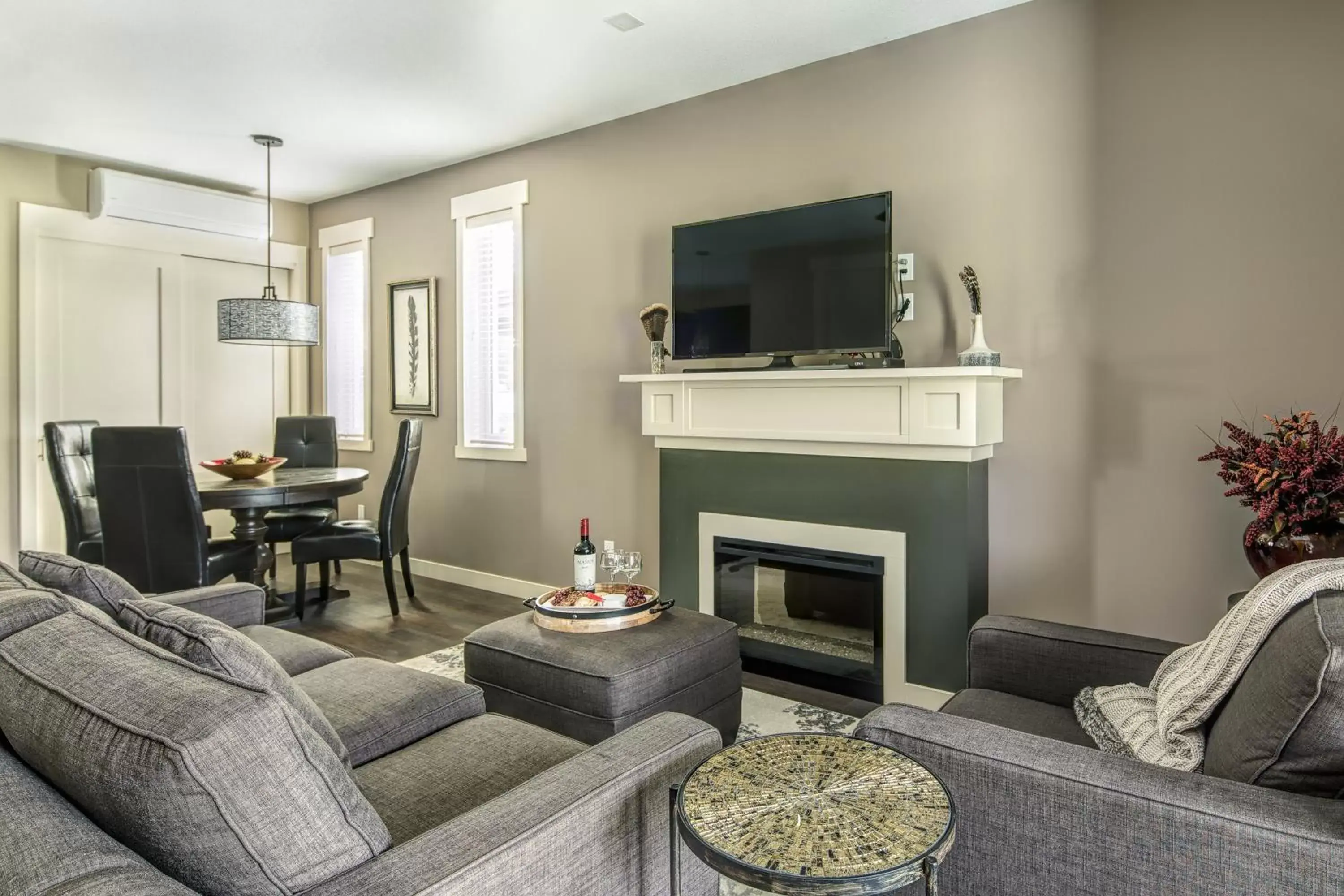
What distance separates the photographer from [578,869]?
1.13m

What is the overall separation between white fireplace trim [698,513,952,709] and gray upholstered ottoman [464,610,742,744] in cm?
77

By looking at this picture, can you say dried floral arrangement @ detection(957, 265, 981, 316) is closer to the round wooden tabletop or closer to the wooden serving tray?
the wooden serving tray

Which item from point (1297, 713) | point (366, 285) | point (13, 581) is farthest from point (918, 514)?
point (366, 285)

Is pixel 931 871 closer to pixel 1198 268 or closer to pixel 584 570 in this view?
pixel 584 570

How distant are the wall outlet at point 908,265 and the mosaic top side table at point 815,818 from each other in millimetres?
2364

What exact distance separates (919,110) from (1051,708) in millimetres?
2384

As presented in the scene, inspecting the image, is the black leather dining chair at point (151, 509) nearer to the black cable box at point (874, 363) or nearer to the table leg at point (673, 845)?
the black cable box at point (874, 363)

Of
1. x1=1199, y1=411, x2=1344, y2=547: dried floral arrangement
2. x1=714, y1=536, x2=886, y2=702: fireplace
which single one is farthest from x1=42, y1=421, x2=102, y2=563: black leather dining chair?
x1=1199, y1=411, x2=1344, y2=547: dried floral arrangement

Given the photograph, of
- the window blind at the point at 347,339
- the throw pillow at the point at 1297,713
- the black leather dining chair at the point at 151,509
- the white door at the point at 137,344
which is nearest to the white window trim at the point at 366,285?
the window blind at the point at 347,339

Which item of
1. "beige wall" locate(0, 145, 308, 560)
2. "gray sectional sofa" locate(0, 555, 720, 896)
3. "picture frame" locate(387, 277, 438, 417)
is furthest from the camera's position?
"picture frame" locate(387, 277, 438, 417)

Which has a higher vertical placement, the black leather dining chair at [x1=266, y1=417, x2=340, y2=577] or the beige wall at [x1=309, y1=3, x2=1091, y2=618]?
the beige wall at [x1=309, y1=3, x2=1091, y2=618]

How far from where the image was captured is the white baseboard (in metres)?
4.71

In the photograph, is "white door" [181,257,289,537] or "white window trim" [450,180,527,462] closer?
"white window trim" [450,180,527,462]

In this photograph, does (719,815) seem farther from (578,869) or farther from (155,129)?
(155,129)
